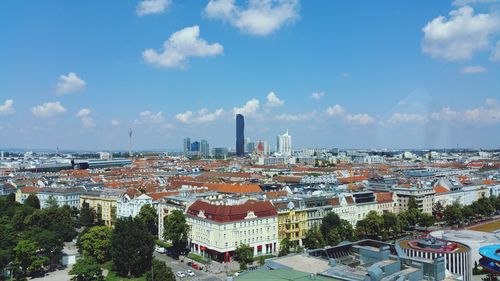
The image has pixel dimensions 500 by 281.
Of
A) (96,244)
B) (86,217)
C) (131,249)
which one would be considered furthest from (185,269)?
(86,217)

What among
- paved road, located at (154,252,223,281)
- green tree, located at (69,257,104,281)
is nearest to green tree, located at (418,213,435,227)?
paved road, located at (154,252,223,281)

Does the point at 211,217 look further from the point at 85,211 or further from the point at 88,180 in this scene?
the point at 88,180

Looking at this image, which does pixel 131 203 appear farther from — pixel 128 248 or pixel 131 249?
pixel 131 249

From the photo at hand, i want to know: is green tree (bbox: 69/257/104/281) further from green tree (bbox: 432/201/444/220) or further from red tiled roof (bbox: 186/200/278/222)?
green tree (bbox: 432/201/444/220)

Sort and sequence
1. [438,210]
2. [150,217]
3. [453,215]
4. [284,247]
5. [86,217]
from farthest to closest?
[438,210], [453,215], [86,217], [150,217], [284,247]

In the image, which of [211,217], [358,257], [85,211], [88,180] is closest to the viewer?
[358,257]

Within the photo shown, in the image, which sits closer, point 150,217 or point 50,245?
point 50,245

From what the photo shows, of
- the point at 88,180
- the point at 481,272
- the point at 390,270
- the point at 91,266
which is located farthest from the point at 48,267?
the point at 88,180
